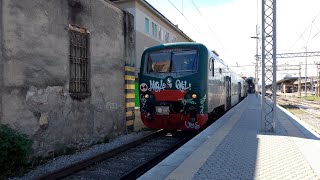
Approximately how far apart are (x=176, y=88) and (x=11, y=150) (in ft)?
18.8

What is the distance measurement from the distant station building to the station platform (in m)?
12.3

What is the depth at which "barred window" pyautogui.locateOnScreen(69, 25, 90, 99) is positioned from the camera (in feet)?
29.2

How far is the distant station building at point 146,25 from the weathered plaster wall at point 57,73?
31.4ft

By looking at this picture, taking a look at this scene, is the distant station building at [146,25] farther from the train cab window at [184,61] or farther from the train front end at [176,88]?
the train cab window at [184,61]

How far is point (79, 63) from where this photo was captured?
923cm

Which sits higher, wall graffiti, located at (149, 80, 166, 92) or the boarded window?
the boarded window

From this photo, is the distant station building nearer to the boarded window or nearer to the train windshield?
the boarded window

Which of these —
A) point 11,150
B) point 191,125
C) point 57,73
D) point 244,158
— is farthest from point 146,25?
point 11,150

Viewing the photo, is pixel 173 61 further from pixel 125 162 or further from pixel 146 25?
A: pixel 146 25

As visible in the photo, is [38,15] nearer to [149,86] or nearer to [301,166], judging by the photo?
[149,86]

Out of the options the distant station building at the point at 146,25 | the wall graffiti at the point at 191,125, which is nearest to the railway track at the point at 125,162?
the wall graffiti at the point at 191,125

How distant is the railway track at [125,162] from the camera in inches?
266

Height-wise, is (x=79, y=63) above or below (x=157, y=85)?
above

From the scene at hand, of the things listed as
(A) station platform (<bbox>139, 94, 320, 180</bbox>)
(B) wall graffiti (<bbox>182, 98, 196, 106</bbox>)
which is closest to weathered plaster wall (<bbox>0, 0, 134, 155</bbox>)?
(B) wall graffiti (<bbox>182, 98, 196, 106</bbox>)
